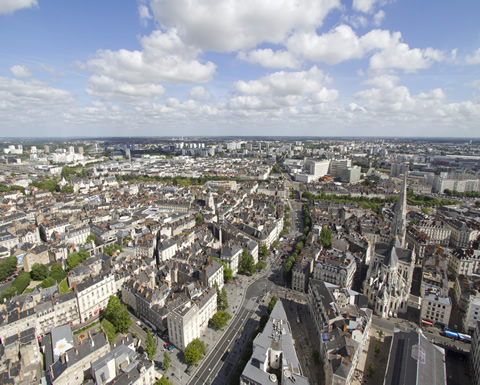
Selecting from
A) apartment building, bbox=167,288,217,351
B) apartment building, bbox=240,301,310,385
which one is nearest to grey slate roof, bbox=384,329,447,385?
apartment building, bbox=240,301,310,385

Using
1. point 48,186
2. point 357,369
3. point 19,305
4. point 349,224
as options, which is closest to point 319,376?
point 357,369

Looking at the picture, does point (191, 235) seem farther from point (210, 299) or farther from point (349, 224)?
point (349, 224)

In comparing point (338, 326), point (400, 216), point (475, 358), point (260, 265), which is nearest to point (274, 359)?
point (338, 326)

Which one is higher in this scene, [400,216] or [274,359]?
[400,216]

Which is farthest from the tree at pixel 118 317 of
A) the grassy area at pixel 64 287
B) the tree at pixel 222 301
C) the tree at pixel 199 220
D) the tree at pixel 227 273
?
the tree at pixel 199 220

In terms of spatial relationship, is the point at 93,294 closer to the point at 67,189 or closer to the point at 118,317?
the point at 118,317
